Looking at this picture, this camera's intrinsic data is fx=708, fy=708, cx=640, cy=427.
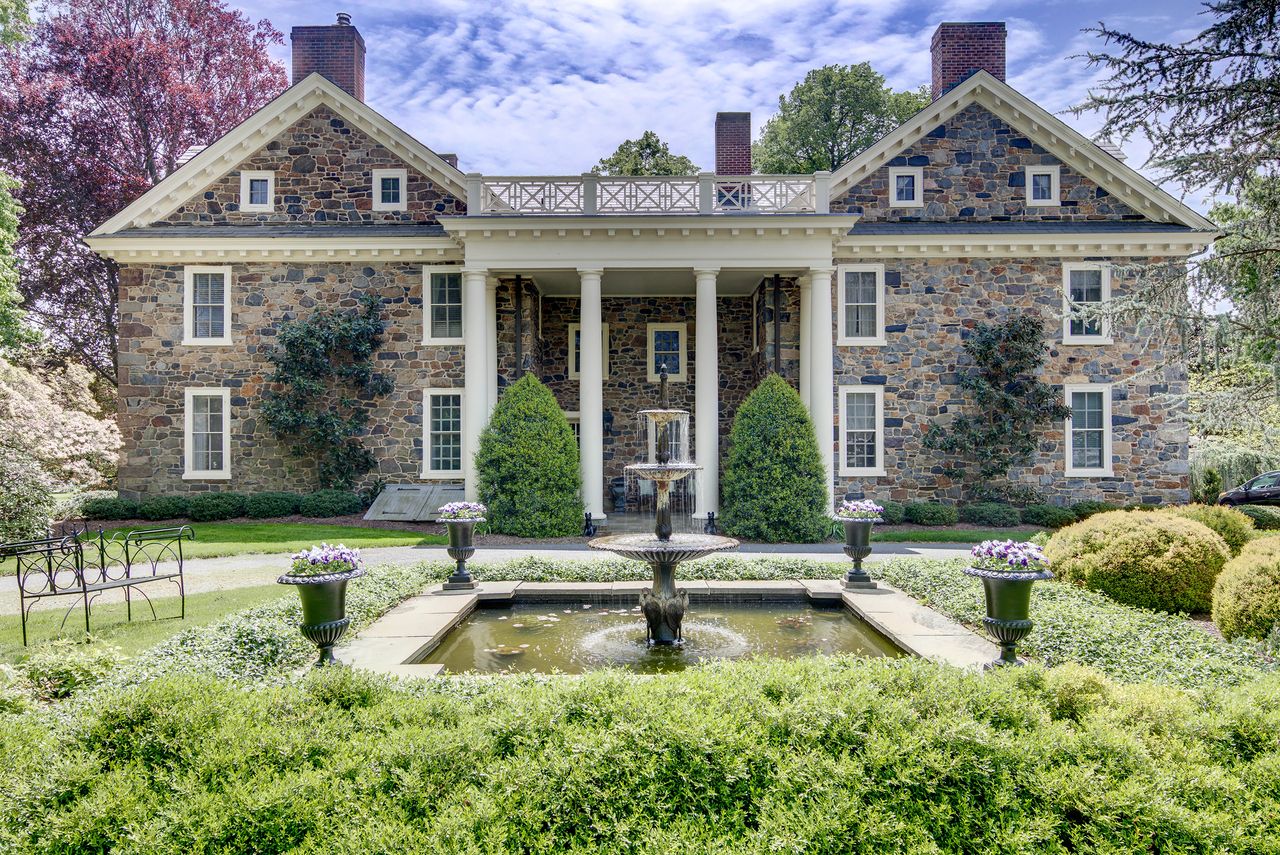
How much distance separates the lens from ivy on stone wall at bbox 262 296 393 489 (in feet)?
58.0

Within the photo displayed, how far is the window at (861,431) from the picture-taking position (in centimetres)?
1808

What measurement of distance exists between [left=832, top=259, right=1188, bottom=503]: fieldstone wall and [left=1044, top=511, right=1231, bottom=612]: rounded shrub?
29.3 ft

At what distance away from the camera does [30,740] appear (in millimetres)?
4113

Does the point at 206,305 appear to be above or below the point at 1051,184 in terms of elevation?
below

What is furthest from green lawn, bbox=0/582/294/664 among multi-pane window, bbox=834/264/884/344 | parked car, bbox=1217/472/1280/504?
parked car, bbox=1217/472/1280/504

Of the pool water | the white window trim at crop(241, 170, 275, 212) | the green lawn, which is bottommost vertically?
the pool water

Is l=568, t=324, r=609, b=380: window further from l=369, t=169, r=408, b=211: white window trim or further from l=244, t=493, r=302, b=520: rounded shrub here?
l=244, t=493, r=302, b=520: rounded shrub

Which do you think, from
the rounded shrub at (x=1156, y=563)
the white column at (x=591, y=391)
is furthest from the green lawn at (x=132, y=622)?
the rounded shrub at (x=1156, y=563)

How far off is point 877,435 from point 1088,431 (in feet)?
18.0

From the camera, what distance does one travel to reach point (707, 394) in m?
16.2

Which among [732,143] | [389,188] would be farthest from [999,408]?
[389,188]

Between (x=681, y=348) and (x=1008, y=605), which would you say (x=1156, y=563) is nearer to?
(x=1008, y=605)

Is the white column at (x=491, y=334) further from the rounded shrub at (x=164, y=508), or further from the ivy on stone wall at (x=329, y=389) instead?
the rounded shrub at (x=164, y=508)

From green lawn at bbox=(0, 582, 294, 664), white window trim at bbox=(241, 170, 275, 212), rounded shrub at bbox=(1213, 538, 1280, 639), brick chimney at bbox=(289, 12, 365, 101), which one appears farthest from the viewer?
brick chimney at bbox=(289, 12, 365, 101)
